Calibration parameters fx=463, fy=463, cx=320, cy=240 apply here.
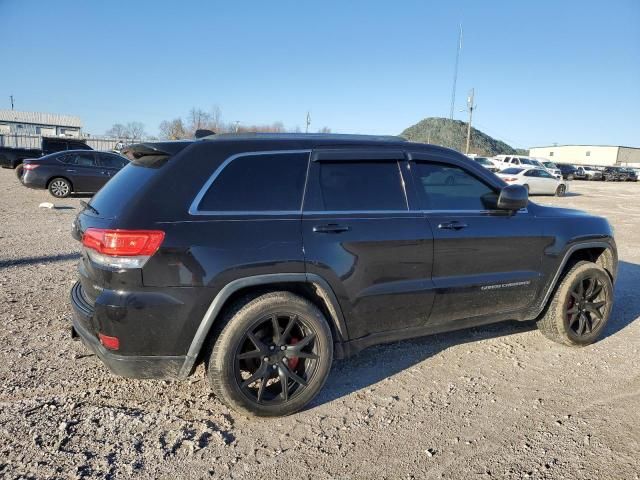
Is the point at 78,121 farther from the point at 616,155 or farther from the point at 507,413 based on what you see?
the point at 616,155

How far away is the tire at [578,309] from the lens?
13.6 ft

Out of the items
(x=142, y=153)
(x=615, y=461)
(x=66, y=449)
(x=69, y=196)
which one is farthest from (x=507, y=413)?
(x=69, y=196)

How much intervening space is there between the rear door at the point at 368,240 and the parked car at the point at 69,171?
12690mm

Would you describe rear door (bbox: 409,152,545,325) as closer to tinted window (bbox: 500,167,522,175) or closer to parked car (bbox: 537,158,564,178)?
→ tinted window (bbox: 500,167,522,175)

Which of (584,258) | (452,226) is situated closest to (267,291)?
(452,226)

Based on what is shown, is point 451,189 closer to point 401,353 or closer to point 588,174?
point 401,353

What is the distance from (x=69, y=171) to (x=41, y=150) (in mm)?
10649

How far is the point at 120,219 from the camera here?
266cm

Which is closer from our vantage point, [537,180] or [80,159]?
[80,159]

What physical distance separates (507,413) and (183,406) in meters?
2.17

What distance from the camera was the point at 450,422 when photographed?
300 centimetres

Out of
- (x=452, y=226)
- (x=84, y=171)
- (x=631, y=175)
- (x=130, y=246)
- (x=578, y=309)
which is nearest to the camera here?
(x=130, y=246)

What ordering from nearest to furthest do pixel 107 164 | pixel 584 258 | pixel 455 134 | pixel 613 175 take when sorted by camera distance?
pixel 584 258 → pixel 107 164 → pixel 613 175 → pixel 455 134

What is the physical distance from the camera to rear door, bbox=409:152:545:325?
3.45 m
